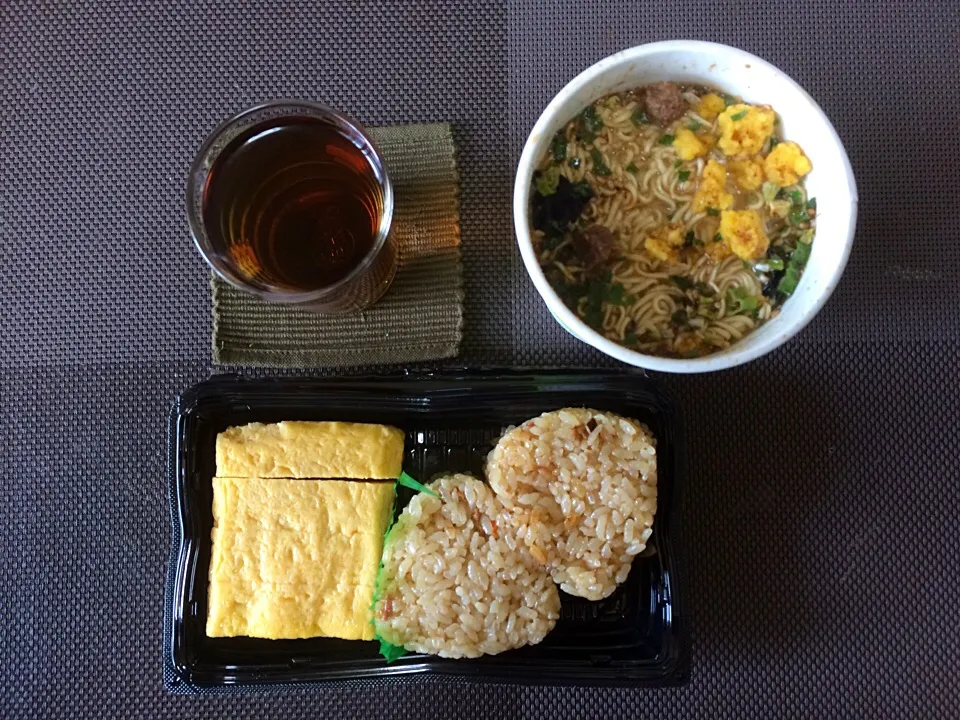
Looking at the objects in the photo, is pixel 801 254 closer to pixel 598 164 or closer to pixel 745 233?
pixel 745 233

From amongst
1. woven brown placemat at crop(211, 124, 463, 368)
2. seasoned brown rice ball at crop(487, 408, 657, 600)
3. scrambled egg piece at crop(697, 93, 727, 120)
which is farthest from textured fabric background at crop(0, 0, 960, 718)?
scrambled egg piece at crop(697, 93, 727, 120)

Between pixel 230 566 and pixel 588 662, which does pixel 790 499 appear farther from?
pixel 230 566

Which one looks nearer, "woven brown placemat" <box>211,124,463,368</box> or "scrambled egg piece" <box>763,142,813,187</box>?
"scrambled egg piece" <box>763,142,813,187</box>

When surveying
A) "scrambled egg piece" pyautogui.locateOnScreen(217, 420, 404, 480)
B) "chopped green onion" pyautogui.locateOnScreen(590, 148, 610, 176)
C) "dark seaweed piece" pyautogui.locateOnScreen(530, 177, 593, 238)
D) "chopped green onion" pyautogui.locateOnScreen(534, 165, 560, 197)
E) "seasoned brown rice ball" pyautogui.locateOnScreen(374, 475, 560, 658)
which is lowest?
"seasoned brown rice ball" pyautogui.locateOnScreen(374, 475, 560, 658)

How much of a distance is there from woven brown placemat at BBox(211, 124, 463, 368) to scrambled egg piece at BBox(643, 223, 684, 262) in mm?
285

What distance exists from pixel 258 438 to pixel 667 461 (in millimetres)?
550

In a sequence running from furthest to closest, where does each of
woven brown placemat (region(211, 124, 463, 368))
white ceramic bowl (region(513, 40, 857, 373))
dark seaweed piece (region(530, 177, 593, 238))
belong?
1. woven brown placemat (region(211, 124, 463, 368))
2. dark seaweed piece (region(530, 177, 593, 238))
3. white ceramic bowl (region(513, 40, 857, 373))

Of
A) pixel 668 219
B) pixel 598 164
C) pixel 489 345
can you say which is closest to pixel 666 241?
pixel 668 219

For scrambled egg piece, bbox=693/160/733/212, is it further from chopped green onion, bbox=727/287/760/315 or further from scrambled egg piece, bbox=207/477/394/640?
scrambled egg piece, bbox=207/477/394/640

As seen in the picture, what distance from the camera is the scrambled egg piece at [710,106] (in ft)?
3.07

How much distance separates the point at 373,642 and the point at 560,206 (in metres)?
0.64

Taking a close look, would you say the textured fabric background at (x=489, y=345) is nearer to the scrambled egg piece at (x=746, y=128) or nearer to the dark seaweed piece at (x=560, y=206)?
the dark seaweed piece at (x=560, y=206)

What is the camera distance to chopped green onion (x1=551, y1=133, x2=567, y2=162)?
3.10 feet

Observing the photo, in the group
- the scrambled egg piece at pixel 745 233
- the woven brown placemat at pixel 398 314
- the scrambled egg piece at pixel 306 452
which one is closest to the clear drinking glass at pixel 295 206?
the woven brown placemat at pixel 398 314
